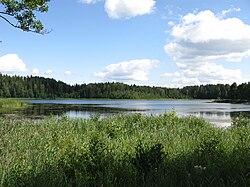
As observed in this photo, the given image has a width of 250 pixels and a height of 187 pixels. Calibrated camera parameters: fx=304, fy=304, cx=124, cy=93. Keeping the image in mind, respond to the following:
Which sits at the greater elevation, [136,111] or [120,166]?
[120,166]

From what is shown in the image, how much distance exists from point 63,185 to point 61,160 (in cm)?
173

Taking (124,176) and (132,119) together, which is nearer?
(124,176)

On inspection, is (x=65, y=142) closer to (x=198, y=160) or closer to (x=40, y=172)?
(x=40, y=172)

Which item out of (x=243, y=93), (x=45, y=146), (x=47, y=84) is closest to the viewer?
(x=45, y=146)

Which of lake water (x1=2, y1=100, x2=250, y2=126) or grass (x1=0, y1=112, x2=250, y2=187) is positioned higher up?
grass (x1=0, y1=112, x2=250, y2=187)

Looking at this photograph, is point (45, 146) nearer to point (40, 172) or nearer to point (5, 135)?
point (5, 135)

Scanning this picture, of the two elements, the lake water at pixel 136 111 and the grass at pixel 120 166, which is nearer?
the grass at pixel 120 166

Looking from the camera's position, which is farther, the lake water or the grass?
the lake water

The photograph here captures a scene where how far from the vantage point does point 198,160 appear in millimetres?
7215

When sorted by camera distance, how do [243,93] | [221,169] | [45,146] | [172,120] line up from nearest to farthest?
[221,169] → [45,146] → [172,120] → [243,93]

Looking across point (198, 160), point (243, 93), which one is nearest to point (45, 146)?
point (198, 160)

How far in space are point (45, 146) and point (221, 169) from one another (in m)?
4.84

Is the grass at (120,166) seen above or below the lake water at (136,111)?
above

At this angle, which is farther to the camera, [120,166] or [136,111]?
[136,111]
